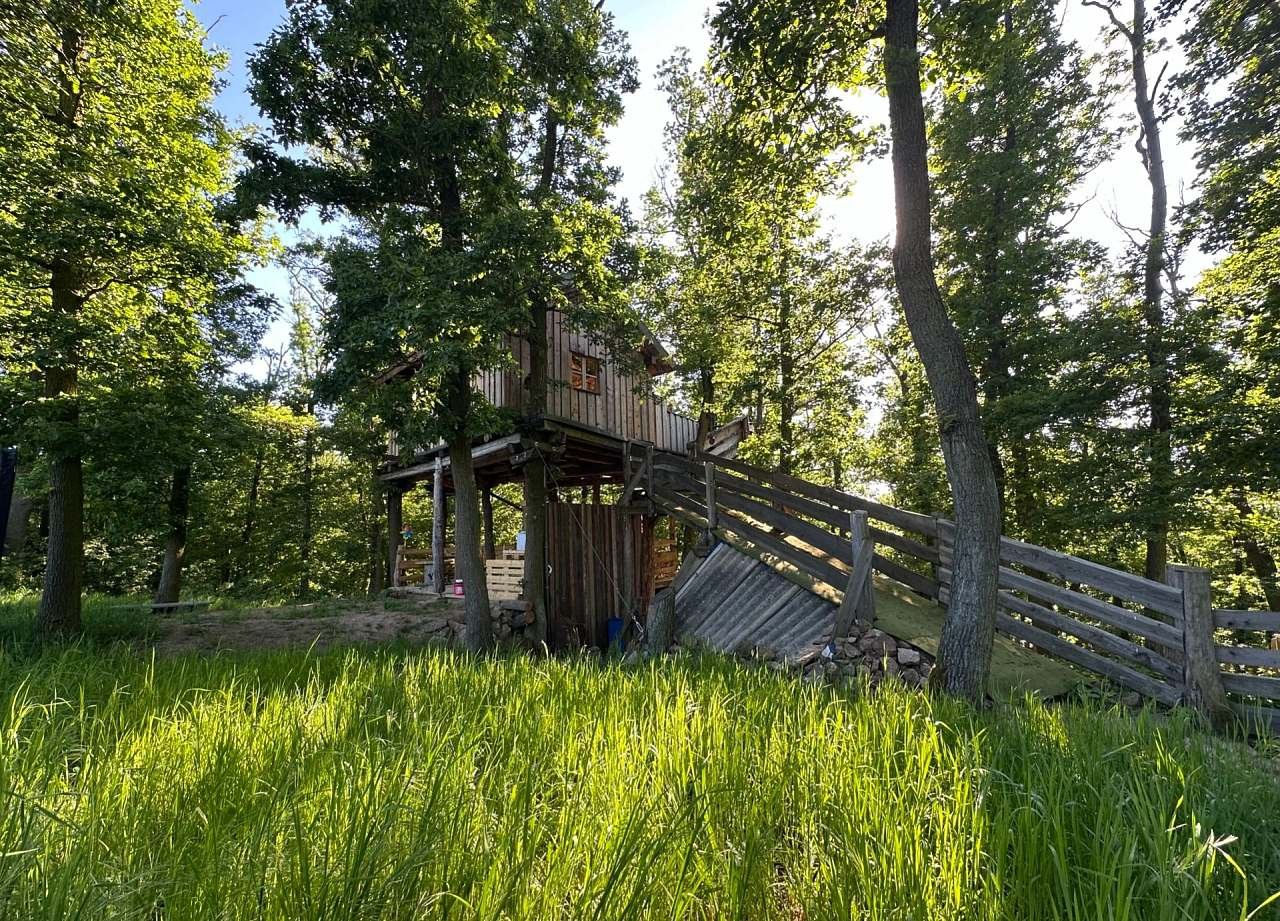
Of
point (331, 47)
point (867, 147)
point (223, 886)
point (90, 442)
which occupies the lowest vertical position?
point (223, 886)

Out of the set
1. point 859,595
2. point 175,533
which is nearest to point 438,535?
point 175,533

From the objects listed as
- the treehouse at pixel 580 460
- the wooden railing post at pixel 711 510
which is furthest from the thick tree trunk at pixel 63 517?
the wooden railing post at pixel 711 510

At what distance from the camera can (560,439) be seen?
35.2 ft

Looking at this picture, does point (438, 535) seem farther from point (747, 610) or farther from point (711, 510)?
point (747, 610)

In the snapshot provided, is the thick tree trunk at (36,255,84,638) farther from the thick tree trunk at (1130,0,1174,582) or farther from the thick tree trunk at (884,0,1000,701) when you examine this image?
the thick tree trunk at (1130,0,1174,582)

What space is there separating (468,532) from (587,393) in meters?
4.57

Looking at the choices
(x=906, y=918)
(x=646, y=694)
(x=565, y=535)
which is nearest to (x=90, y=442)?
(x=565, y=535)

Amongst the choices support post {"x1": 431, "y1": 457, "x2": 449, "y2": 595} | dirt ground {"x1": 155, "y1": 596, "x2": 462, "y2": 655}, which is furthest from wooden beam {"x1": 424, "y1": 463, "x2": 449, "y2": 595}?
dirt ground {"x1": 155, "y1": 596, "x2": 462, "y2": 655}

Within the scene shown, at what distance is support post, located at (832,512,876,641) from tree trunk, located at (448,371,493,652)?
5168 mm

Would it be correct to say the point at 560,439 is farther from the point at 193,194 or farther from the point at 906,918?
the point at 906,918

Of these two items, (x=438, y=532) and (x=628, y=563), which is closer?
(x=628, y=563)

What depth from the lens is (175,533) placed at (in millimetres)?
13891

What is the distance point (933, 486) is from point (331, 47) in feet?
42.7

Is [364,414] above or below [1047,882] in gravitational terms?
above
